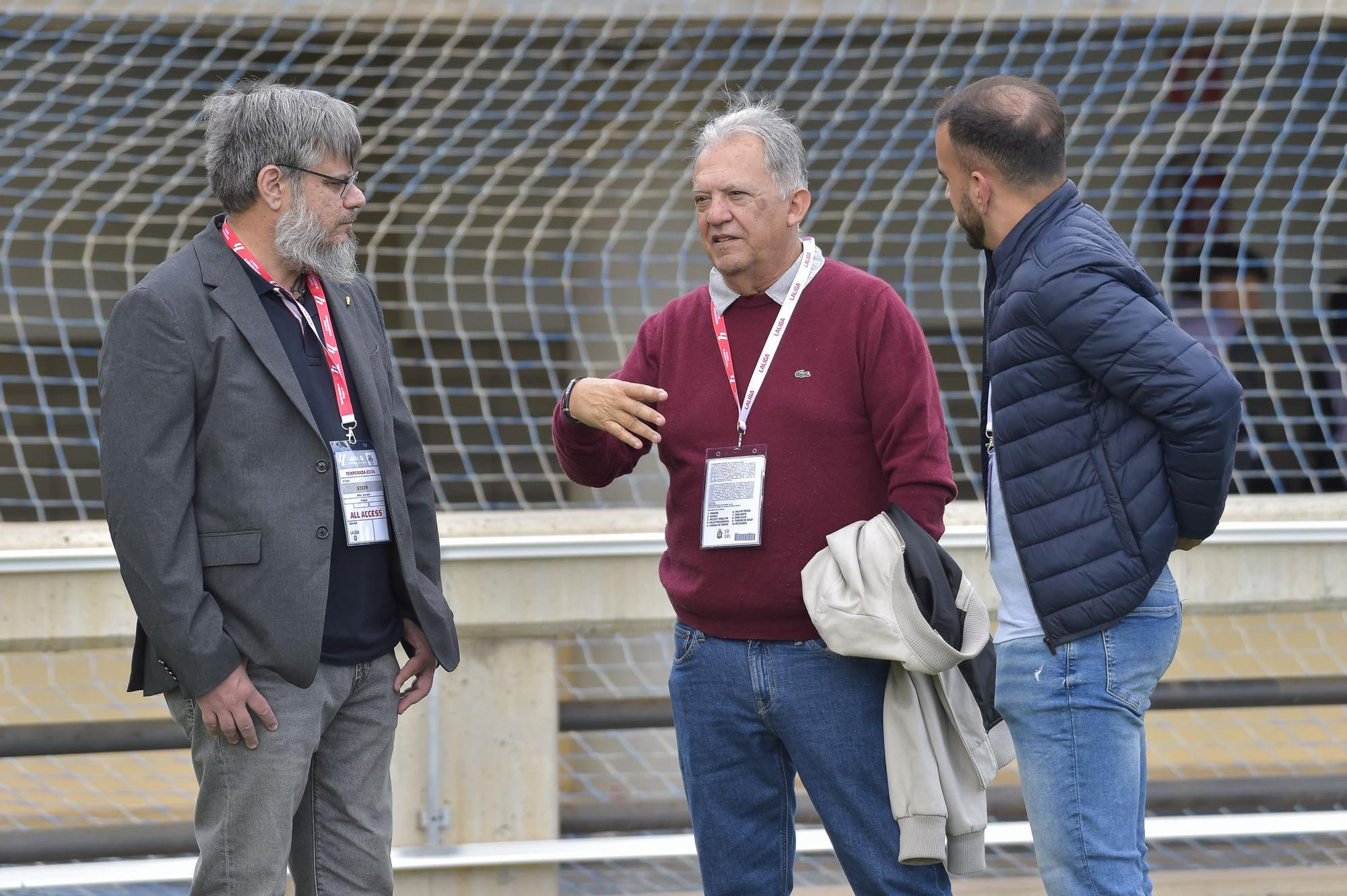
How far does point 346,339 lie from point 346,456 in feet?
0.70

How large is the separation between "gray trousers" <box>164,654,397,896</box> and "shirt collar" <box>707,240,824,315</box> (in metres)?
→ 0.83

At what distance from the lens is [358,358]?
89.7 inches

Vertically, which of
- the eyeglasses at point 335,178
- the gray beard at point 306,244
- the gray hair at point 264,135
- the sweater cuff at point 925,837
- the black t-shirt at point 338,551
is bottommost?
the sweater cuff at point 925,837

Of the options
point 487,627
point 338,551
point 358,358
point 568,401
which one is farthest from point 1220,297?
point 338,551

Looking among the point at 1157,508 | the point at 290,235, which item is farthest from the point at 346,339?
the point at 1157,508

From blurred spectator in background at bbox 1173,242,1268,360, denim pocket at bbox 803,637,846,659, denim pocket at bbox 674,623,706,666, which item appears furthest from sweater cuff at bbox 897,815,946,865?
blurred spectator in background at bbox 1173,242,1268,360

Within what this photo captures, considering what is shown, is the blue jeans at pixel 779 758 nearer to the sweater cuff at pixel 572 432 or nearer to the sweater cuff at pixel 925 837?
the sweater cuff at pixel 925 837

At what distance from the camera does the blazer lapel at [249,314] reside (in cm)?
210

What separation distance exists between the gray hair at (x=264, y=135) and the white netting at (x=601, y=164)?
3.19ft

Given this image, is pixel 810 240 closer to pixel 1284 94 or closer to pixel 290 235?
pixel 290 235

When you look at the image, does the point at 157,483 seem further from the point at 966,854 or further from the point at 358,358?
the point at 966,854

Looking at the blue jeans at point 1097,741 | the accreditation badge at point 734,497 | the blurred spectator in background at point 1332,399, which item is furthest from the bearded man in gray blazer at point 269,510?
the blurred spectator in background at point 1332,399

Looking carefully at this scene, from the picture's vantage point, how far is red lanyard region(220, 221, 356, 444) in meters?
2.20

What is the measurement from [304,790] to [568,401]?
0.76 meters
